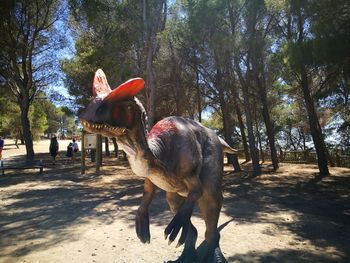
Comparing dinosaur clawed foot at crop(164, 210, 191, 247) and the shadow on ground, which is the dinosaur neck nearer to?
dinosaur clawed foot at crop(164, 210, 191, 247)

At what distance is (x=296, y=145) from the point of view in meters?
32.0

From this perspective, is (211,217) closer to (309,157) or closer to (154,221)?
(154,221)

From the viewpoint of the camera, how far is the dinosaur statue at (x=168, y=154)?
2.53 metres

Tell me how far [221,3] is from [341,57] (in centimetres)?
729

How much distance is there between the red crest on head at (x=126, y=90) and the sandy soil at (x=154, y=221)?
3.22m

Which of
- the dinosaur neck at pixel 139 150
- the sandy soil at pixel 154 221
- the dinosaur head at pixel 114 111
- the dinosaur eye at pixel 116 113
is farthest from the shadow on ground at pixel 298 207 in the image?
the dinosaur eye at pixel 116 113

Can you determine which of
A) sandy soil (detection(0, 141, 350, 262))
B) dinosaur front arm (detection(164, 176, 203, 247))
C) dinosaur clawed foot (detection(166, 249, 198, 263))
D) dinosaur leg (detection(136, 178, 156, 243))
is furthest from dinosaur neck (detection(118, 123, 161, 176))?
sandy soil (detection(0, 141, 350, 262))

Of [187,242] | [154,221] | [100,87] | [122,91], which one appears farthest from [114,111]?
[154,221]

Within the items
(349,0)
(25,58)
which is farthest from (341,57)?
(25,58)

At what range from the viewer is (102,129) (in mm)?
2463

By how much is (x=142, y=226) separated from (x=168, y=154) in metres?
0.77

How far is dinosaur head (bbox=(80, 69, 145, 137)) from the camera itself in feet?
8.01

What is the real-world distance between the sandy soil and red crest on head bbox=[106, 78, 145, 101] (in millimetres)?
3217

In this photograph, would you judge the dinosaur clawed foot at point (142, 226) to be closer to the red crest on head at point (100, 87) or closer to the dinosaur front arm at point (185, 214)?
the dinosaur front arm at point (185, 214)
